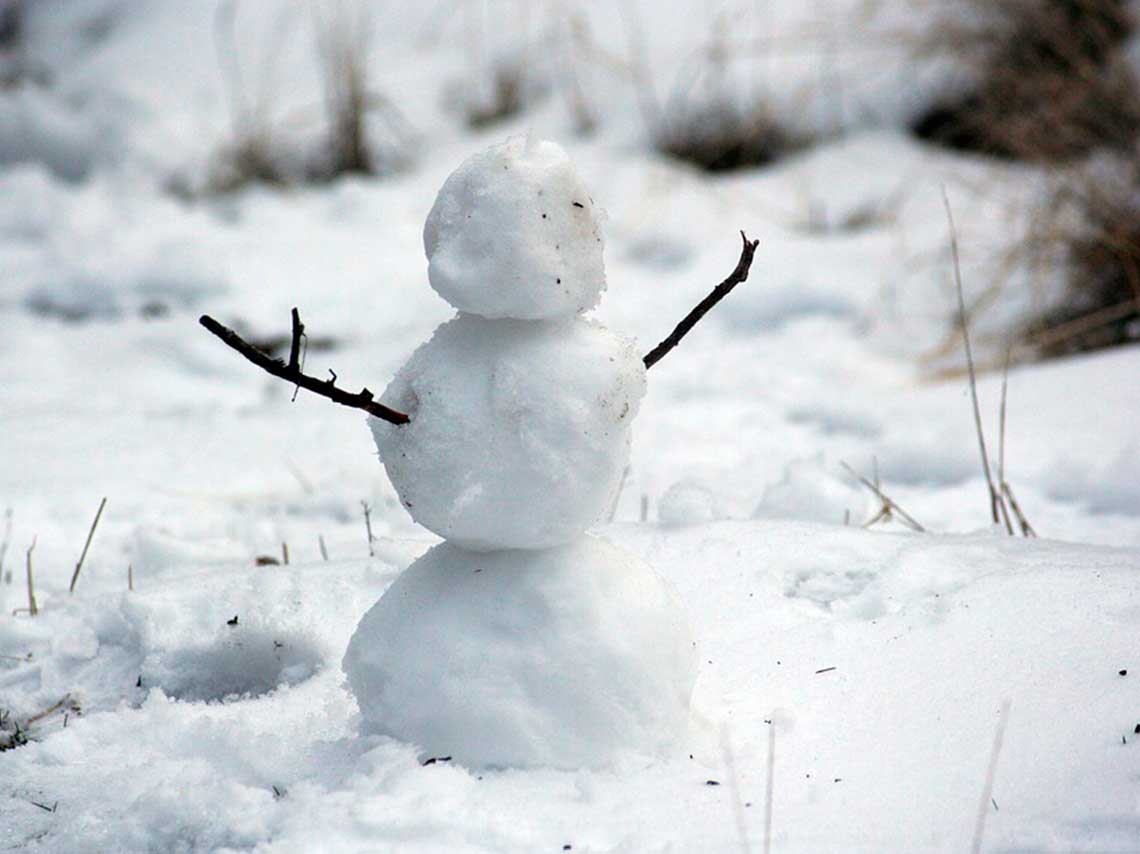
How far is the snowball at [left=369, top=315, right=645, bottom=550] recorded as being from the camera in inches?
56.0

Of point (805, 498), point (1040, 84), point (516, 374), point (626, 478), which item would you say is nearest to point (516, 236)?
point (516, 374)

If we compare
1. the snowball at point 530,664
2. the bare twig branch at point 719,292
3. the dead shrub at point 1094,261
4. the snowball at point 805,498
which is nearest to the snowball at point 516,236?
the bare twig branch at point 719,292

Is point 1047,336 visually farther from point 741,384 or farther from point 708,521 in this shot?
point 708,521

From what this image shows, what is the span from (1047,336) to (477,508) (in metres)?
2.82

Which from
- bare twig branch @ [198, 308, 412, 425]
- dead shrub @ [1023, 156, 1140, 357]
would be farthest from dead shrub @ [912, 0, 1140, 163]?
bare twig branch @ [198, 308, 412, 425]

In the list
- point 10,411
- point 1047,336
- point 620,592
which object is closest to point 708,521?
point 620,592

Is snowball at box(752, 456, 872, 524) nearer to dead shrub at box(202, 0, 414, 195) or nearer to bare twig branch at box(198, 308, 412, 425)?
bare twig branch at box(198, 308, 412, 425)

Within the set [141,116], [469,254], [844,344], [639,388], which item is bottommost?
[844,344]

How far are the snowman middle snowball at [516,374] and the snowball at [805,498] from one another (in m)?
1.12

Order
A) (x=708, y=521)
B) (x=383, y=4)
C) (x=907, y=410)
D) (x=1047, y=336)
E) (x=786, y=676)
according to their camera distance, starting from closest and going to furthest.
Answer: (x=786, y=676) < (x=708, y=521) < (x=907, y=410) < (x=1047, y=336) < (x=383, y=4)

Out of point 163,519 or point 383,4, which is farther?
point 383,4

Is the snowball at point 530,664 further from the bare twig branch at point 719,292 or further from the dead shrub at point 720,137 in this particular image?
the dead shrub at point 720,137

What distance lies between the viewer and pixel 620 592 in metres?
1.50

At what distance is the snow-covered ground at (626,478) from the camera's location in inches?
56.2
